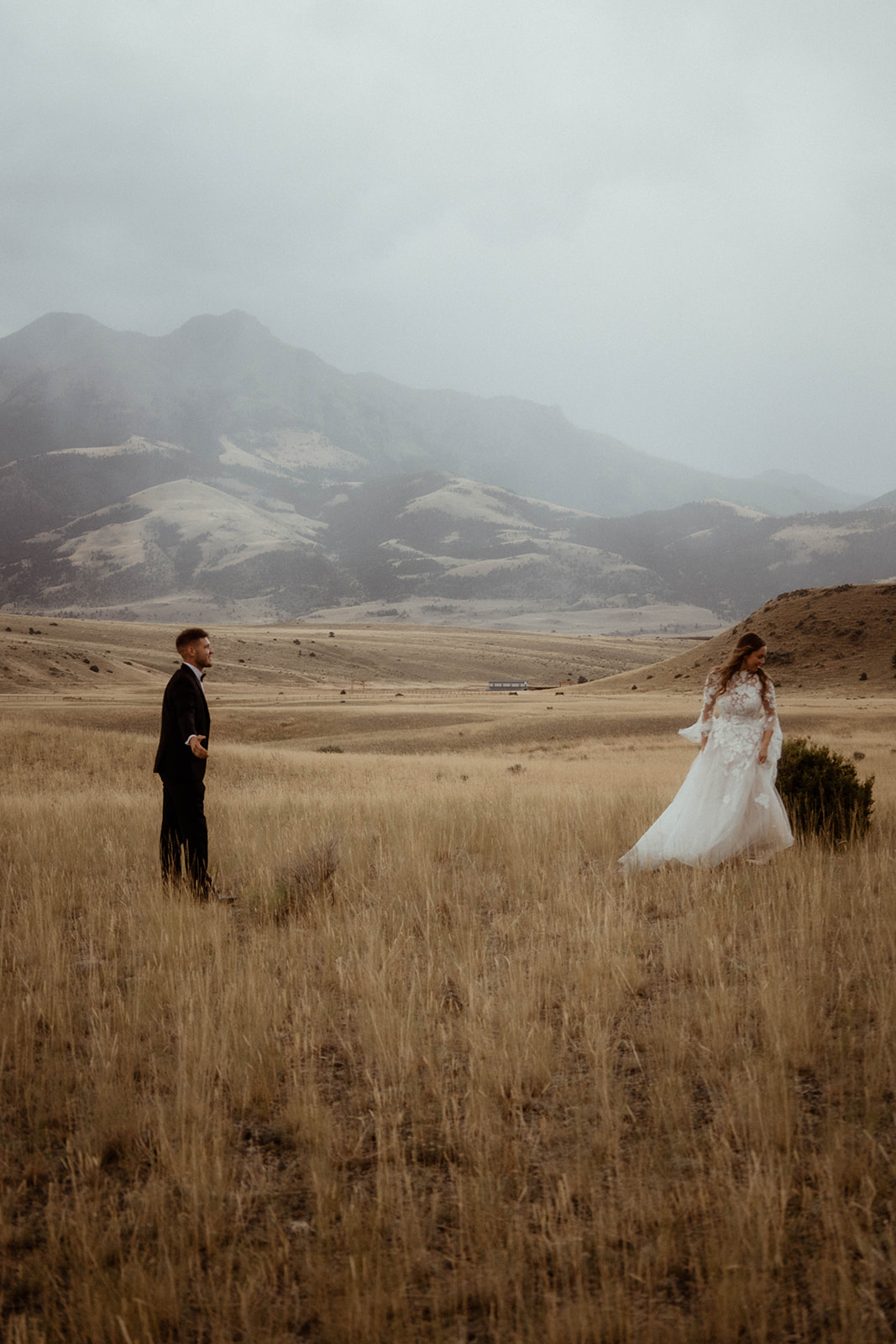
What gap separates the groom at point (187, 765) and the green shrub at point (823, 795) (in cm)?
623

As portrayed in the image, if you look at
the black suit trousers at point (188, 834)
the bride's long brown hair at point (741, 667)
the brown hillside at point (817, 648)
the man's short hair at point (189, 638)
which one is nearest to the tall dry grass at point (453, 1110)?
the black suit trousers at point (188, 834)

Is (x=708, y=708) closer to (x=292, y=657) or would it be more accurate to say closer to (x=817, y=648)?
(x=817, y=648)

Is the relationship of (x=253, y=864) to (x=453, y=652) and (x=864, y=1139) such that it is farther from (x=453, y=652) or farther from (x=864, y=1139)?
(x=453, y=652)

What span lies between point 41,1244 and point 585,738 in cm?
3078

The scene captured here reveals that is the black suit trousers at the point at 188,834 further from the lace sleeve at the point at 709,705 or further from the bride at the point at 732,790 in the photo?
the lace sleeve at the point at 709,705

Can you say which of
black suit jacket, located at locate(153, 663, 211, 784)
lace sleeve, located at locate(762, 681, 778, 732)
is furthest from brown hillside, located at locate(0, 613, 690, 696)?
lace sleeve, located at locate(762, 681, 778, 732)

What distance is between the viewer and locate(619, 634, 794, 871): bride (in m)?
8.18

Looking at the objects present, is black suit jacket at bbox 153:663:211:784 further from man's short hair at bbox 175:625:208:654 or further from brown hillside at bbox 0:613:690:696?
brown hillside at bbox 0:613:690:696

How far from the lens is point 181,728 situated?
7.28 meters

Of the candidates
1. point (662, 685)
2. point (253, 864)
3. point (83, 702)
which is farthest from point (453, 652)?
point (253, 864)

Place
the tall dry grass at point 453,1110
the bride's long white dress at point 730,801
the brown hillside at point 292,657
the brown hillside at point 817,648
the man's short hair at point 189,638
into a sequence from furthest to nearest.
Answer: the brown hillside at point 292,657 < the brown hillside at point 817,648 < the bride's long white dress at point 730,801 < the man's short hair at point 189,638 < the tall dry grass at point 453,1110

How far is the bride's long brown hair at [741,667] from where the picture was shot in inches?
332

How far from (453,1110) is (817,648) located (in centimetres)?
6280

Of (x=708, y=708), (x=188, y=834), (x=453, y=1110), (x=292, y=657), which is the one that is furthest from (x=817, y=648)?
(x=453, y=1110)
